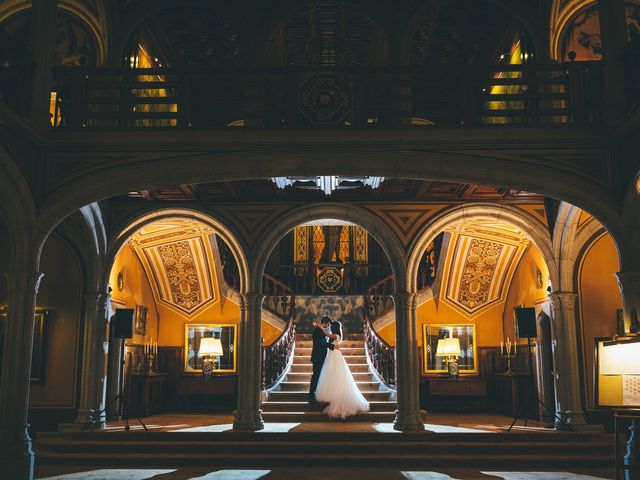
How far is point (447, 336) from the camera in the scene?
14.0m

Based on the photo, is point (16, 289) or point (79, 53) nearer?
point (16, 289)

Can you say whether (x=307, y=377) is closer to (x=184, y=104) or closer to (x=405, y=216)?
(x=405, y=216)

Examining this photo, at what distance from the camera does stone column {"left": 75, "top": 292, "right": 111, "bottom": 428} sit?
10656 millimetres

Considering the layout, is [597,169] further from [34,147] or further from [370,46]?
[34,147]

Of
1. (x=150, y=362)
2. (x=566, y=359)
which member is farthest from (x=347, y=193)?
(x=150, y=362)

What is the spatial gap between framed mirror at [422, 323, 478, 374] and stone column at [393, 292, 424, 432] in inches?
133

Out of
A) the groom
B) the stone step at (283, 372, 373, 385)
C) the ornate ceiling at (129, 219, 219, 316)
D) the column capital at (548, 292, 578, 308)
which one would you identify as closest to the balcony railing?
the column capital at (548, 292, 578, 308)

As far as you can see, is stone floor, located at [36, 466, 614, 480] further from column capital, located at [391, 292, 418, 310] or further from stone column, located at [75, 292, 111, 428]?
column capital, located at [391, 292, 418, 310]

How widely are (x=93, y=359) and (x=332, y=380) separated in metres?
4.07

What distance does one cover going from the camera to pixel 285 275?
18.4 meters

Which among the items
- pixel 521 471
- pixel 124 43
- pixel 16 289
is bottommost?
pixel 521 471

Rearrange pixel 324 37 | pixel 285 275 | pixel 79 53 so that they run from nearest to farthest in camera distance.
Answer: pixel 79 53 < pixel 324 37 < pixel 285 275

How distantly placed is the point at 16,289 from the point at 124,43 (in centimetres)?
400

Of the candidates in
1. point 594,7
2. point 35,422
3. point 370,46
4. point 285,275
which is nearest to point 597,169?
point 594,7
